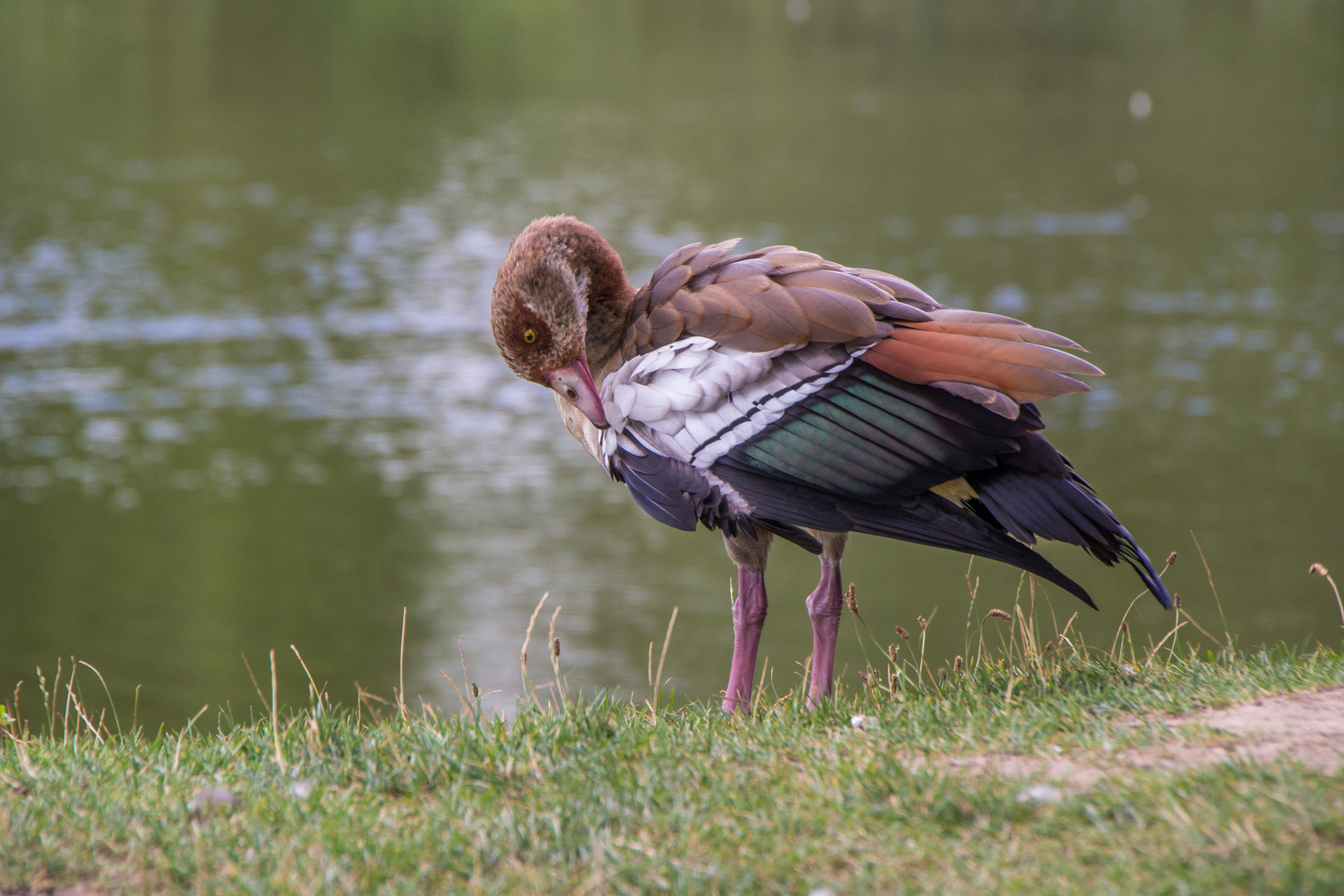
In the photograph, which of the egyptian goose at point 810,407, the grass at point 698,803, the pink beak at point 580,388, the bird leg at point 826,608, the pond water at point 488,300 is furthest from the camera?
the pond water at point 488,300

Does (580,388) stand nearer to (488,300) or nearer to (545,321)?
(545,321)

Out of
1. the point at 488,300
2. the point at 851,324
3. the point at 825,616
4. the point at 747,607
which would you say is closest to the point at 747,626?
the point at 747,607

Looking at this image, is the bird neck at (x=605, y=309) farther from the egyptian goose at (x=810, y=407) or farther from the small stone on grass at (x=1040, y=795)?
the small stone on grass at (x=1040, y=795)

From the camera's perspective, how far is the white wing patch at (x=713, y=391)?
535cm

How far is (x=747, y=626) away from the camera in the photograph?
5949mm

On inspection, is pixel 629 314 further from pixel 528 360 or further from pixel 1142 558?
pixel 1142 558

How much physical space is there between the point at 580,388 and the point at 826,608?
1416 mm

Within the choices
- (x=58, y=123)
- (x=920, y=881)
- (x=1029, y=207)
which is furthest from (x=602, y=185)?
(x=920, y=881)

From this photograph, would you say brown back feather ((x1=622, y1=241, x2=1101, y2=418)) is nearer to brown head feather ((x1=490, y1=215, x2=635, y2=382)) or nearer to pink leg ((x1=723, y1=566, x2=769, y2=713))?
brown head feather ((x1=490, y1=215, x2=635, y2=382))

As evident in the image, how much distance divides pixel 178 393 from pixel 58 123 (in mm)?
27432

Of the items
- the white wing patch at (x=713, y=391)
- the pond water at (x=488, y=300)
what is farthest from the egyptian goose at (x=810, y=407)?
the pond water at (x=488, y=300)

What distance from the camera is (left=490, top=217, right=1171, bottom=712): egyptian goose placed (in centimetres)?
512

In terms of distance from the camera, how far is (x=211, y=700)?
777 inches

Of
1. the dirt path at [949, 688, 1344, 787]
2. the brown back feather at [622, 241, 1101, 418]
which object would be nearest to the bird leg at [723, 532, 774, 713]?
the brown back feather at [622, 241, 1101, 418]
